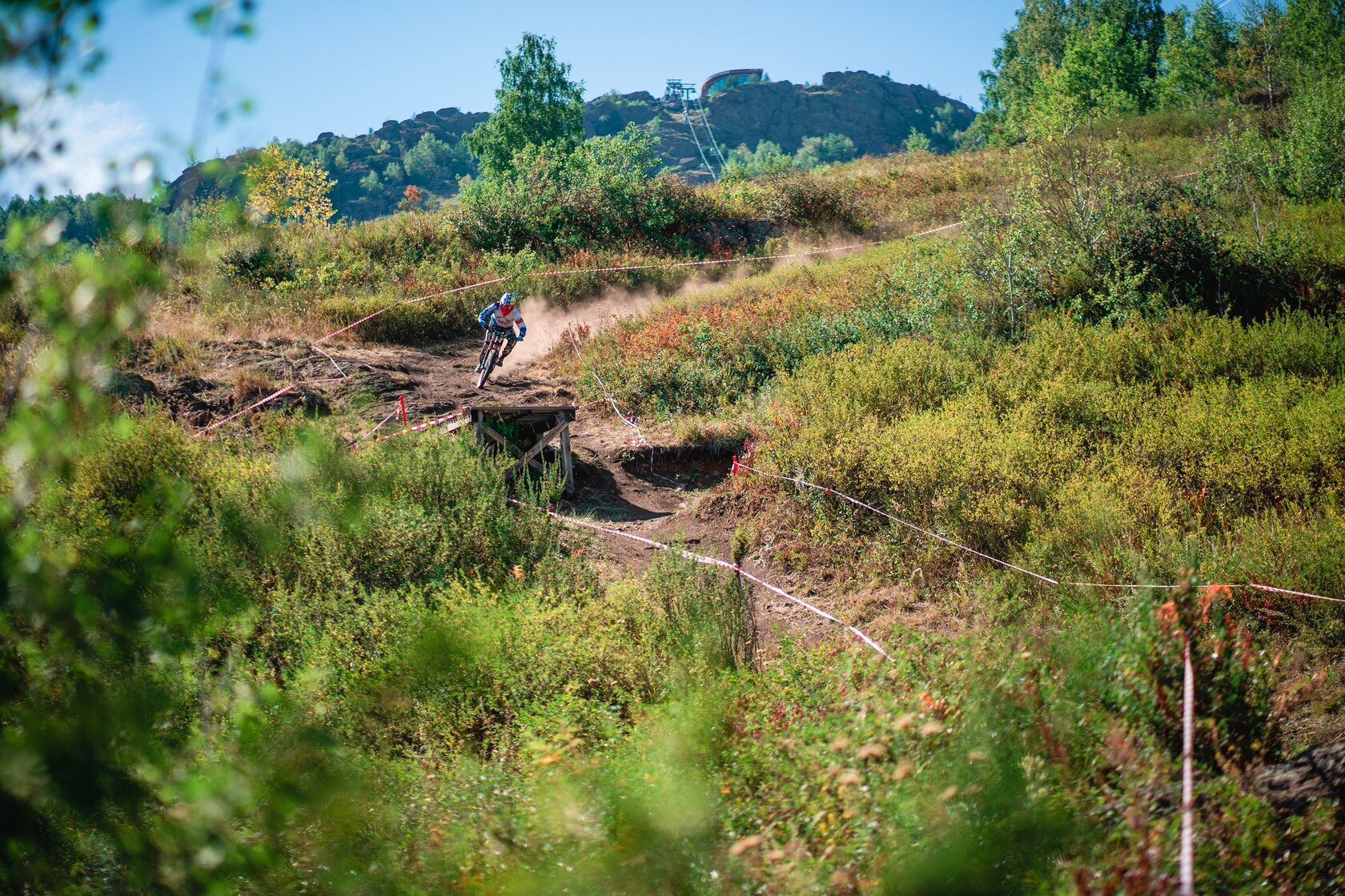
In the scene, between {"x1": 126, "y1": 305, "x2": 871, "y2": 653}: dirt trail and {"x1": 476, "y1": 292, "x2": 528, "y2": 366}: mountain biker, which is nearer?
{"x1": 126, "y1": 305, "x2": 871, "y2": 653}: dirt trail

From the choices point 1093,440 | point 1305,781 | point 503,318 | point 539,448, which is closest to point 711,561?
point 539,448

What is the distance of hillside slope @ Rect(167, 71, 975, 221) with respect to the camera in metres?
137

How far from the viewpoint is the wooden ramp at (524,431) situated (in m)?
11.4

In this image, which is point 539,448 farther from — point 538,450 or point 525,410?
point 525,410

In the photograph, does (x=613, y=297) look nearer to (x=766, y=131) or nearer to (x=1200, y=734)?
(x=1200, y=734)

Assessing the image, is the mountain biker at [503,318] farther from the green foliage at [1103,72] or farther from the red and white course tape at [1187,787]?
the green foliage at [1103,72]

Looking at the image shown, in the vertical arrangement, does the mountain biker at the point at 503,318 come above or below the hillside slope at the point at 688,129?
below

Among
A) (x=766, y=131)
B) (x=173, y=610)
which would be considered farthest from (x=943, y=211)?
(x=766, y=131)

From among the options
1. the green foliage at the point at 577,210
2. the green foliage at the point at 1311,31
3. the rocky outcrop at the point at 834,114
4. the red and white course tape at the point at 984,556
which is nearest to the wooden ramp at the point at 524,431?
the red and white course tape at the point at 984,556

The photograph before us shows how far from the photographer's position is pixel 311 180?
4575 cm

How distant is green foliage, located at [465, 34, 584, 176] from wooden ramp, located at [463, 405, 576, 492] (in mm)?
35790

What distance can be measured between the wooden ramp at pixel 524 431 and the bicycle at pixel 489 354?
2.64 m

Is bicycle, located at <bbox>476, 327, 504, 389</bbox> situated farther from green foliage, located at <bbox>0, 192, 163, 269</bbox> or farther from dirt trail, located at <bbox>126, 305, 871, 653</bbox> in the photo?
green foliage, located at <bbox>0, 192, 163, 269</bbox>

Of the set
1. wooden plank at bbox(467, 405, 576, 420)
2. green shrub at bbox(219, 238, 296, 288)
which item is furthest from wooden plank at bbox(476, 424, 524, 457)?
green shrub at bbox(219, 238, 296, 288)
